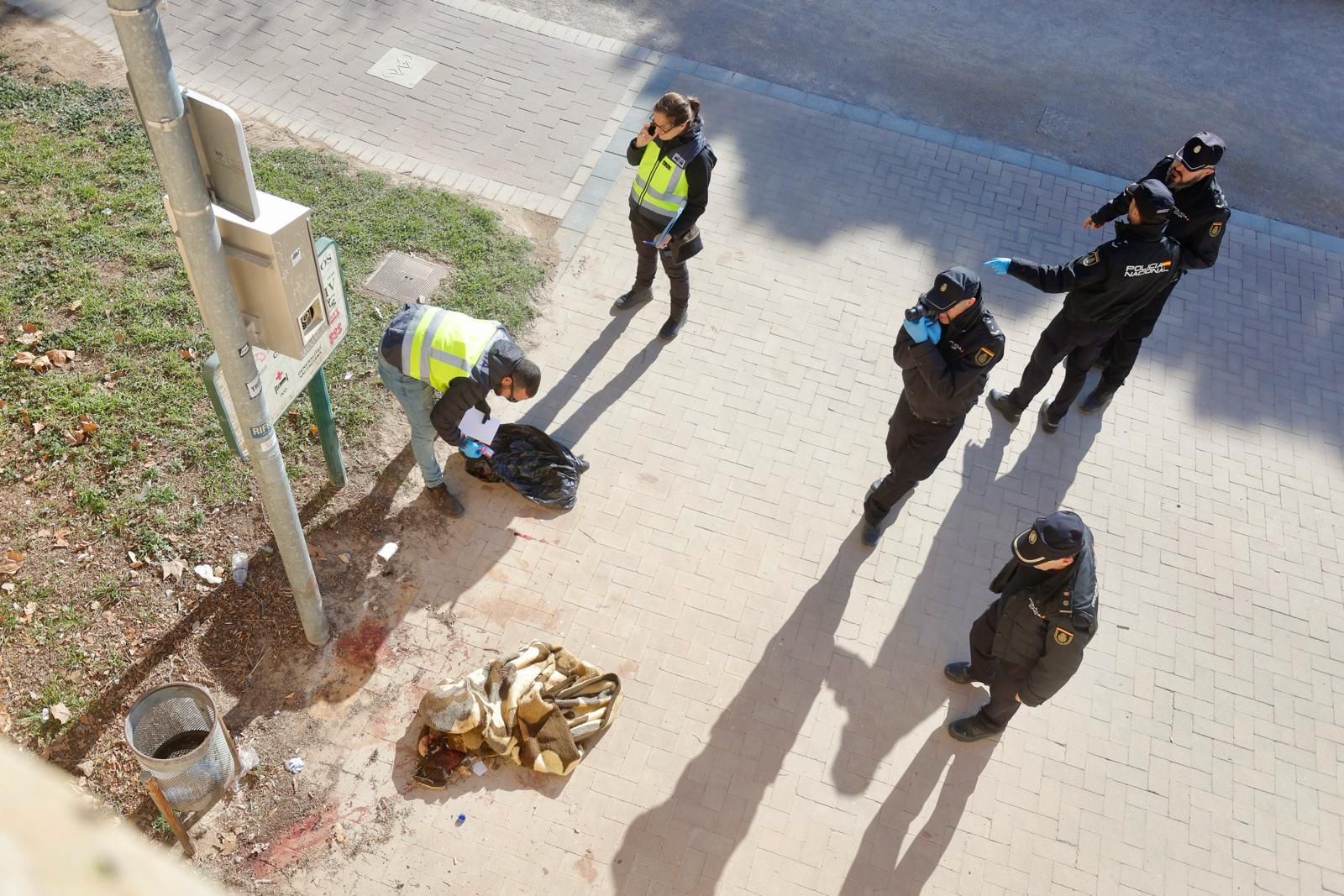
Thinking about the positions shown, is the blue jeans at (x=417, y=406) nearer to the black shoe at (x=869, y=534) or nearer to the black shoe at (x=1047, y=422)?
the black shoe at (x=869, y=534)

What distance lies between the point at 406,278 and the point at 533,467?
2.28 metres

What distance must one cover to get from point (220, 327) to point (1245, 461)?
729cm

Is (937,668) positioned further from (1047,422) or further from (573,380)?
(573,380)

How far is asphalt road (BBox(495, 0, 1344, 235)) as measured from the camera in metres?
10.0

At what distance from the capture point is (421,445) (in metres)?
6.03

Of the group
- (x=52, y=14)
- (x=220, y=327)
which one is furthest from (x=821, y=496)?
(x=52, y=14)

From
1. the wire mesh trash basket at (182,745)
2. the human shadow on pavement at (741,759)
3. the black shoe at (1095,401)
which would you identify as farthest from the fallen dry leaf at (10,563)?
the black shoe at (1095,401)

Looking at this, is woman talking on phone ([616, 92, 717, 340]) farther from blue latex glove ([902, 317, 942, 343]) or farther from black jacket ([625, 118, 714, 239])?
blue latex glove ([902, 317, 942, 343])

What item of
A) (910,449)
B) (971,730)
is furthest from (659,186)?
(971,730)

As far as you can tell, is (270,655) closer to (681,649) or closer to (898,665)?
(681,649)

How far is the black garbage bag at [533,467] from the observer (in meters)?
6.45

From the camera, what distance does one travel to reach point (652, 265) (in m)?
7.38

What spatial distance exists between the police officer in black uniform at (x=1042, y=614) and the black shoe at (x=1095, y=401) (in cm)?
278

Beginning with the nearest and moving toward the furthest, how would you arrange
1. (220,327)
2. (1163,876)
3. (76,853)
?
(76,853), (220,327), (1163,876)
